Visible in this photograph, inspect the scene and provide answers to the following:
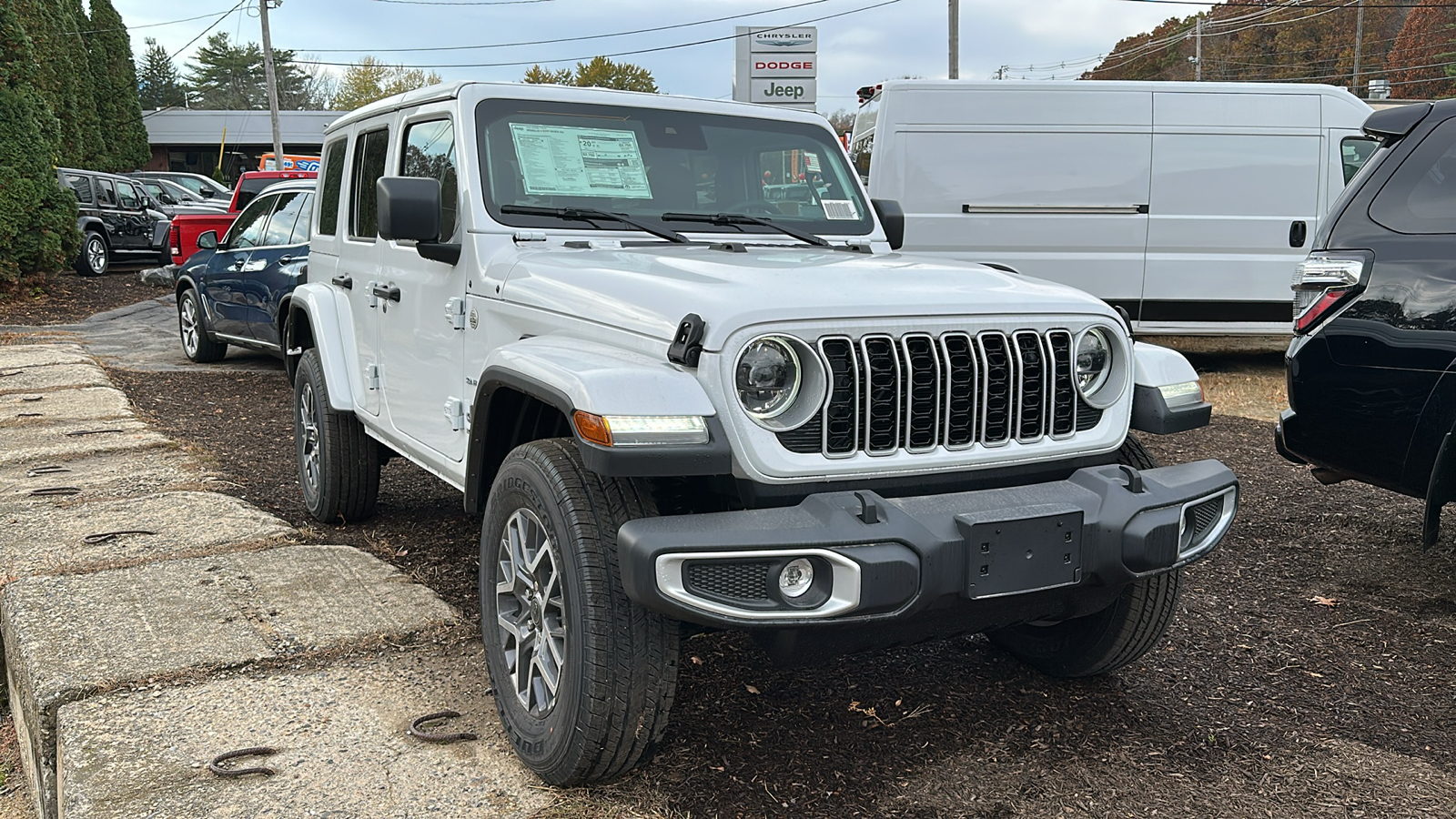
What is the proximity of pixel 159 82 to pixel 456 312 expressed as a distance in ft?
328

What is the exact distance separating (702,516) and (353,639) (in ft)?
6.16

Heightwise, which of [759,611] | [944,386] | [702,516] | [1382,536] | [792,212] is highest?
[792,212]

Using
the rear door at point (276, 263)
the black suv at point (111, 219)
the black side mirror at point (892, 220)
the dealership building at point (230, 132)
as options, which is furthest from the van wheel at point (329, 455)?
the dealership building at point (230, 132)

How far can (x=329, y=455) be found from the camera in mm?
5293

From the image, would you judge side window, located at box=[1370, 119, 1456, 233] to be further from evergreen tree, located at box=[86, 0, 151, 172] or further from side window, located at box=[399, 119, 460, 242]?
evergreen tree, located at box=[86, 0, 151, 172]

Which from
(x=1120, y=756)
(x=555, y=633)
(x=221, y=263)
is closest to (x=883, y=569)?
(x=555, y=633)

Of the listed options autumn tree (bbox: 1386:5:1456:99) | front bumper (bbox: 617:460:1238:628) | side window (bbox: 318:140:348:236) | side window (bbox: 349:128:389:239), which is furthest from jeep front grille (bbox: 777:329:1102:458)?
autumn tree (bbox: 1386:5:1456:99)

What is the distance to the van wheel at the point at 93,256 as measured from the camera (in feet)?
66.2

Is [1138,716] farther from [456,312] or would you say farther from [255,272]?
[255,272]

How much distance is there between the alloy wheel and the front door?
86 cm

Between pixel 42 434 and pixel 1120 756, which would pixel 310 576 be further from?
pixel 42 434

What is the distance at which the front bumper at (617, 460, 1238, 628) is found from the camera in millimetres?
2459

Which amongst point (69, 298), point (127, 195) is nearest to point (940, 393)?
point (69, 298)

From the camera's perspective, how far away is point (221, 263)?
35.7 feet
